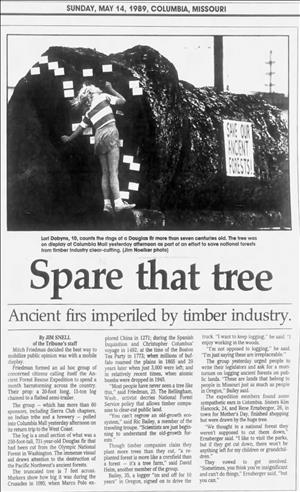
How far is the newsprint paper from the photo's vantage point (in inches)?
38.4

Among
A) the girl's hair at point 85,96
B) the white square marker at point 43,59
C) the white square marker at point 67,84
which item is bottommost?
the girl's hair at point 85,96

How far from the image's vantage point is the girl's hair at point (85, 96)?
97 centimetres

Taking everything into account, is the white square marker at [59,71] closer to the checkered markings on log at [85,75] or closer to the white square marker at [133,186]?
the checkered markings on log at [85,75]

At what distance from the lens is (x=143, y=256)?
0.99 m

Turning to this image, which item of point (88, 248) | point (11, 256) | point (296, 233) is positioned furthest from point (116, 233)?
point (296, 233)

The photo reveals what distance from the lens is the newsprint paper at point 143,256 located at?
3.20 ft

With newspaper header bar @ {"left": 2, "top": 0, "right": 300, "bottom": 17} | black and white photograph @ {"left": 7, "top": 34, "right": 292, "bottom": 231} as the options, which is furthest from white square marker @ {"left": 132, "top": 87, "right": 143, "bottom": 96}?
newspaper header bar @ {"left": 2, "top": 0, "right": 300, "bottom": 17}

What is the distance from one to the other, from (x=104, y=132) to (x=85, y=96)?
55 millimetres

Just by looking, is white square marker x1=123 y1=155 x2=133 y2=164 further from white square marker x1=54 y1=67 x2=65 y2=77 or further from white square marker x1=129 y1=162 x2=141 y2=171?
white square marker x1=54 y1=67 x2=65 y2=77

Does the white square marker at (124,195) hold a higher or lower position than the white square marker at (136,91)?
lower

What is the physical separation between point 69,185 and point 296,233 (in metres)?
0.32

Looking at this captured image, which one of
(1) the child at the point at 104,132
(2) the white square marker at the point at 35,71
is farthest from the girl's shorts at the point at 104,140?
(2) the white square marker at the point at 35,71

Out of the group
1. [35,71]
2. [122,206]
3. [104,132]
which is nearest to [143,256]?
[122,206]

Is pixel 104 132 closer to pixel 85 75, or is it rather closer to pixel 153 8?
pixel 85 75
